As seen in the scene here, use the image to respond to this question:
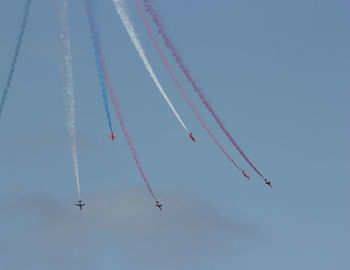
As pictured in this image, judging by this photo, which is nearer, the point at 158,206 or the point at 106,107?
the point at 106,107

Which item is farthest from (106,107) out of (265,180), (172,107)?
(265,180)

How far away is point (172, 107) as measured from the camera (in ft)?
494

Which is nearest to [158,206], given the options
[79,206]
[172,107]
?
[79,206]

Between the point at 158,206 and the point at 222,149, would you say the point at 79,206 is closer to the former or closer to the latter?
the point at 158,206

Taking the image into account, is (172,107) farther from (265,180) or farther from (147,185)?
(265,180)

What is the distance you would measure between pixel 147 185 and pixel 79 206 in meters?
13.2

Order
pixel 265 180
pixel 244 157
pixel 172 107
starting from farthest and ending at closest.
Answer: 1. pixel 265 180
2. pixel 244 157
3. pixel 172 107

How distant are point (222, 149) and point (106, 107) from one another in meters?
16.9

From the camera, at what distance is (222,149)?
160 m

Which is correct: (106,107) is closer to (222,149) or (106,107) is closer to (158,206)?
(222,149)

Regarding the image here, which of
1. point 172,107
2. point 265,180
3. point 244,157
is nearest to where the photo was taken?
point 172,107

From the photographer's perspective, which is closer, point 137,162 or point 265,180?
point 137,162

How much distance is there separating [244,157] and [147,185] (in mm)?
12333

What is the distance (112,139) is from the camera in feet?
538
